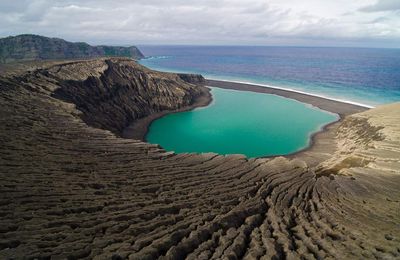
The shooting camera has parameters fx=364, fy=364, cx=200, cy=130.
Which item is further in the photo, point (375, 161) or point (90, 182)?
point (375, 161)

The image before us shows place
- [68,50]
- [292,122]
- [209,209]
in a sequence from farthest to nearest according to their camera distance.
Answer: [68,50] < [292,122] < [209,209]

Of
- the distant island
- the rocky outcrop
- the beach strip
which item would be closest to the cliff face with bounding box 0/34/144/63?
the rocky outcrop

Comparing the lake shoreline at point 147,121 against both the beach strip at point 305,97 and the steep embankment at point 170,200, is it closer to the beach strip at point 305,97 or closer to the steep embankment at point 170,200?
the steep embankment at point 170,200

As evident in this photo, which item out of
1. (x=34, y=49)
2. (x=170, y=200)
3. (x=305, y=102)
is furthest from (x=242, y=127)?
(x=34, y=49)

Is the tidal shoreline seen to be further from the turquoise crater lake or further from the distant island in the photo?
the distant island

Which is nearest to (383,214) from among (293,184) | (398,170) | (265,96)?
(293,184)

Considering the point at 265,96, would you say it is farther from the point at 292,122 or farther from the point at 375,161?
the point at 375,161

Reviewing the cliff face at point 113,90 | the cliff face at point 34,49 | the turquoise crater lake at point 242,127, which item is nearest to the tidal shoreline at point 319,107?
the turquoise crater lake at point 242,127
